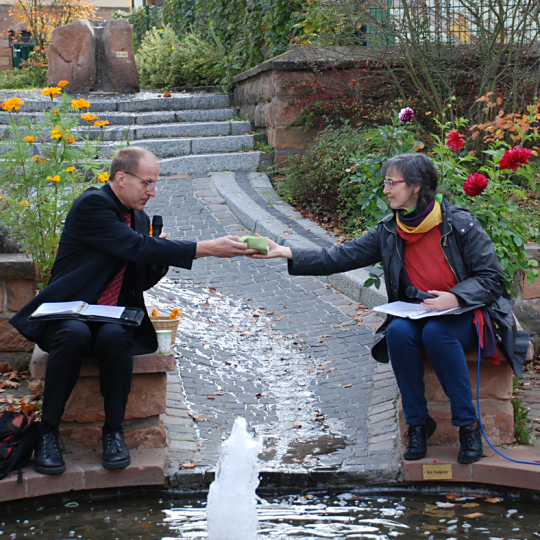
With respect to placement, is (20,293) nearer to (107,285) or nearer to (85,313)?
(107,285)

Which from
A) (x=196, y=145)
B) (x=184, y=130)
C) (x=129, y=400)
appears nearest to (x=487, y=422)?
(x=129, y=400)

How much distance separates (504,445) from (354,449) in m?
0.78

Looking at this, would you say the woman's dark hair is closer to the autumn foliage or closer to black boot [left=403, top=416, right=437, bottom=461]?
black boot [left=403, top=416, right=437, bottom=461]

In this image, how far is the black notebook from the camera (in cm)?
331

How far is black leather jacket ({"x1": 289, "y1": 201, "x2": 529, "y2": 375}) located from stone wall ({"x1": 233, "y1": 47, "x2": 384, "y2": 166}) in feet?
21.0

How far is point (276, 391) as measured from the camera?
4.62 meters

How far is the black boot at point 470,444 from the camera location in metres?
3.34

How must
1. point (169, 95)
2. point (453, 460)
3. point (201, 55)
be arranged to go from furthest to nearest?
1. point (201, 55)
2. point (169, 95)
3. point (453, 460)

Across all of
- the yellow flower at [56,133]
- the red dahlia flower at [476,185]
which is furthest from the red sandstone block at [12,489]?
the red dahlia flower at [476,185]

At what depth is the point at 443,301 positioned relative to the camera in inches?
134

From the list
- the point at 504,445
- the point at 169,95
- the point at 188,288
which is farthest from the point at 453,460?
the point at 169,95

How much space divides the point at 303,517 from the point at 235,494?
1.19 feet

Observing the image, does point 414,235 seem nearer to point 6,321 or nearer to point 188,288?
point 6,321

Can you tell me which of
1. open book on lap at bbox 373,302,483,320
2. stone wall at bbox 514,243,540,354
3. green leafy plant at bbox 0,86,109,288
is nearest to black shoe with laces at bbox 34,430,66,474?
green leafy plant at bbox 0,86,109,288
